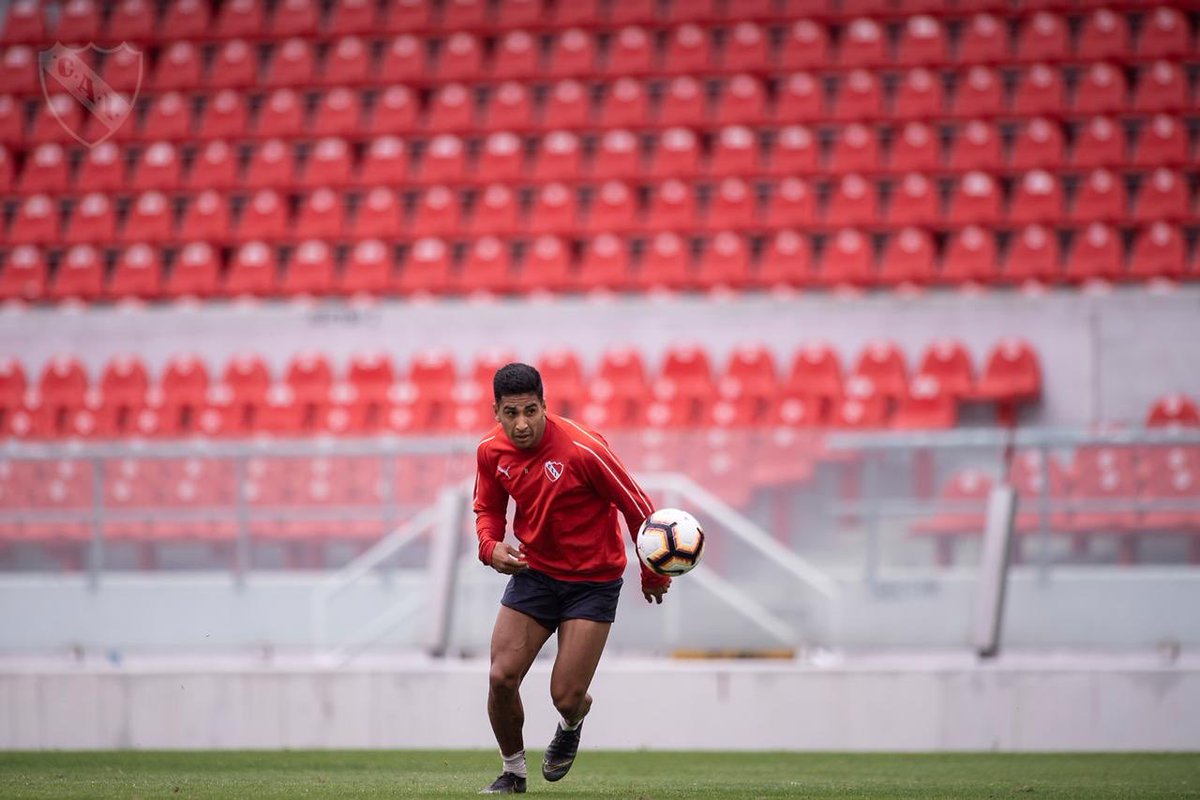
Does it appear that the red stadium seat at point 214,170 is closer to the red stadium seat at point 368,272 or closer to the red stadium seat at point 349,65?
the red stadium seat at point 349,65

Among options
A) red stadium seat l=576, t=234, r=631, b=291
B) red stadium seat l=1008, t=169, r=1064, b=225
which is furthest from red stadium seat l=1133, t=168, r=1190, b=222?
red stadium seat l=576, t=234, r=631, b=291

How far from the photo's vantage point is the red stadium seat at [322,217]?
629 inches

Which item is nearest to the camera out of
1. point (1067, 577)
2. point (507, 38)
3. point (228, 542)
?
point (1067, 577)

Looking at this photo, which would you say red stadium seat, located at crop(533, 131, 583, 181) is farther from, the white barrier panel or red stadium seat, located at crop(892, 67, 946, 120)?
the white barrier panel

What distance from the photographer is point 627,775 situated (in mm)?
6461

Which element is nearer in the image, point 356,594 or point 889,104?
point 356,594

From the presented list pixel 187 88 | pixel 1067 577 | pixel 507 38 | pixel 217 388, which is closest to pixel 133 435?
pixel 217 388

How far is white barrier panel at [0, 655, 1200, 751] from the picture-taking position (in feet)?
24.8

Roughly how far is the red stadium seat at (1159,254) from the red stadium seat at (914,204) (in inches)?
77.3

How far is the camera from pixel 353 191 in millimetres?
16516

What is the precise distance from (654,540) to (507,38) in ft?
43.6

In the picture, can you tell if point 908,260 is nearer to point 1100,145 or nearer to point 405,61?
point 1100,145

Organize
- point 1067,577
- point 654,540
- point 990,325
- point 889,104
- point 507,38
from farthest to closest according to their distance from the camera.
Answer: point 507,38 → point 889,104 → point 990,325 → point 1067,577 → point 654,540

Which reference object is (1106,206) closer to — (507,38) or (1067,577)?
(507,38)
